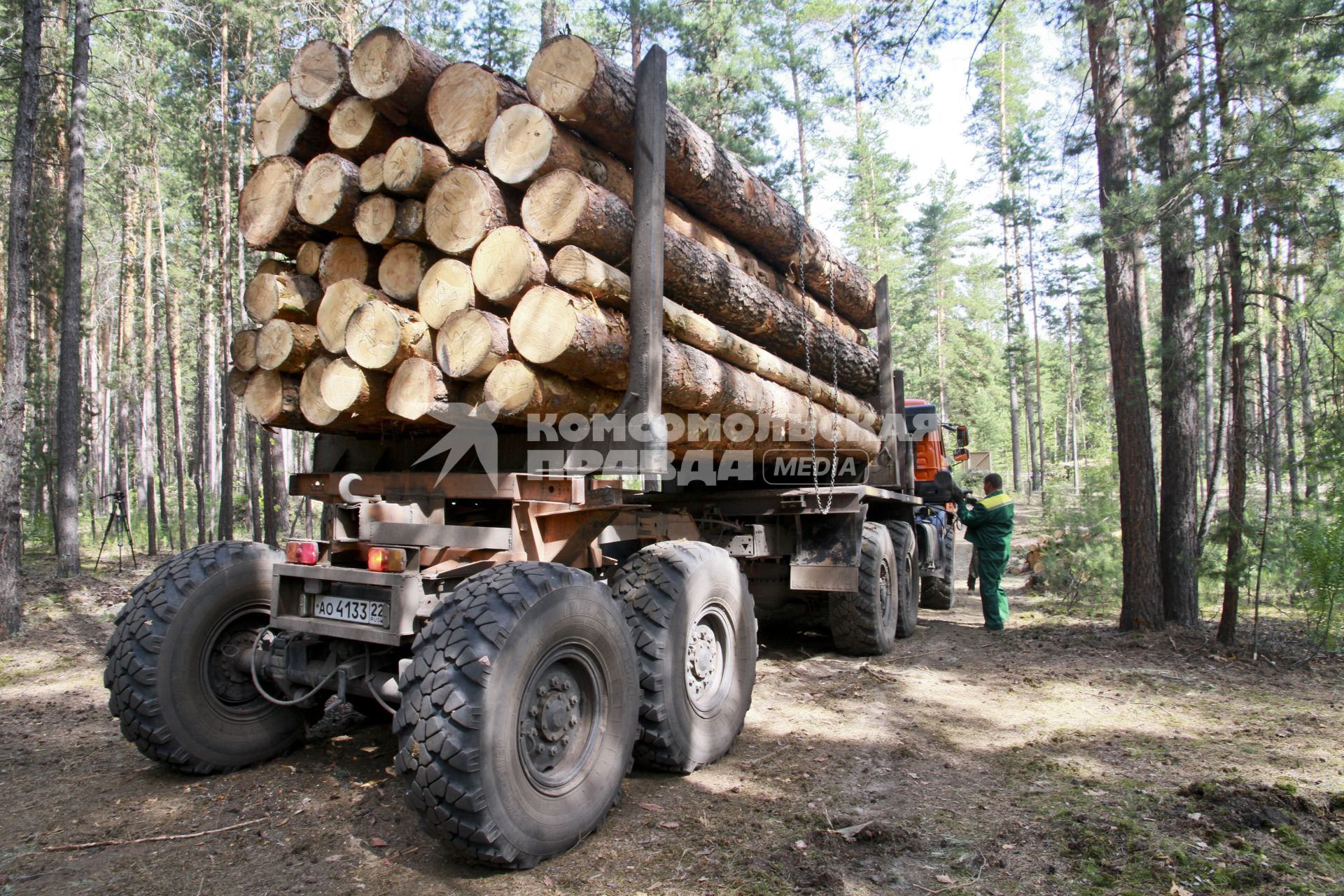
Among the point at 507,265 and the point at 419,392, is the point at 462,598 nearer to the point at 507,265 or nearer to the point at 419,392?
the point at 419,392

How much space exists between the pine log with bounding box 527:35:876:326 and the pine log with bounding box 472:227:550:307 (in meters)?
0.78

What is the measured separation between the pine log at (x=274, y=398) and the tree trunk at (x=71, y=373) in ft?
28.7

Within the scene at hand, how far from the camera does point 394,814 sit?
3643 mm

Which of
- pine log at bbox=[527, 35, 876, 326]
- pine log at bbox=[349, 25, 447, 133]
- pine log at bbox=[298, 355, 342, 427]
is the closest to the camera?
pine log at bbox=[349, 25, 447, 133]

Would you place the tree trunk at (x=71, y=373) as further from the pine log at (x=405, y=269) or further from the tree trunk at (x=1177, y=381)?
the tree trunk at (x=1177, y=381)

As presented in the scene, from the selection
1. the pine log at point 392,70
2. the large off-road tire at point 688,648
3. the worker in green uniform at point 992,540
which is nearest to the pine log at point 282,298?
the pine log at point 392,70

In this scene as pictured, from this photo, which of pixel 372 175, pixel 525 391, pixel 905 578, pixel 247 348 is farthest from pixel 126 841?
pixel 905 578

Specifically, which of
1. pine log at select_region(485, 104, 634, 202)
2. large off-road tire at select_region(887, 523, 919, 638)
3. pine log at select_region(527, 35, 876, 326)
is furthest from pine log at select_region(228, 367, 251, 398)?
large off-road tire at select_region(887, 523, 919, 638)

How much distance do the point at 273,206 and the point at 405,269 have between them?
0.95 metres

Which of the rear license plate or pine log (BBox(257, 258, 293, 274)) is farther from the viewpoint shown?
pine log (BBox(257, 258, 293, 274))

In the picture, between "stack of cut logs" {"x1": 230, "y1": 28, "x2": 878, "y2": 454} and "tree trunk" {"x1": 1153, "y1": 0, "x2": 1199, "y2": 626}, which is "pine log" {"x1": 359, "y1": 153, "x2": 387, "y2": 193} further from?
"tree trunk" {"x1": 1153, "y1": 0, "x2": 1199, "y2": 626}

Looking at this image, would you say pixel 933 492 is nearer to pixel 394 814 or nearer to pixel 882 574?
pixel 882 574

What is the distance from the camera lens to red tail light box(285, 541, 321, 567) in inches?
150

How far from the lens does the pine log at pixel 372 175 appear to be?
4035 millimetres
